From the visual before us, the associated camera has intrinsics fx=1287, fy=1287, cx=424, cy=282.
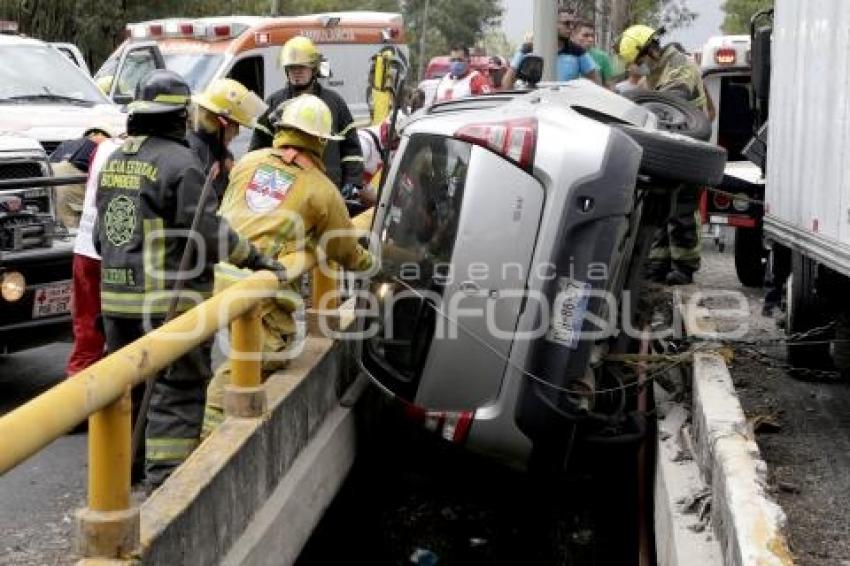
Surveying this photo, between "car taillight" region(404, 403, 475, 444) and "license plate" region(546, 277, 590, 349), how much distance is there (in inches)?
20.8

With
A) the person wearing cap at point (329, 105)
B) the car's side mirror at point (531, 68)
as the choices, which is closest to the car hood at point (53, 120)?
the person wearing cap at point (329, 105)

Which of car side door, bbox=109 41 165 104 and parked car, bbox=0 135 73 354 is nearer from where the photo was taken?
parked car, bbox=0 135 73 354

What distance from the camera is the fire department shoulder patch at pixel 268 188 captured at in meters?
5.80

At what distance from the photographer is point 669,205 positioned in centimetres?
642

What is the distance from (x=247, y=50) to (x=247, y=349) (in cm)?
1124

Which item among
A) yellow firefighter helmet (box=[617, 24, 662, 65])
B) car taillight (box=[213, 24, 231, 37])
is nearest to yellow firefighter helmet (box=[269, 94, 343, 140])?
yellow firefighter helmet (box=[617, 24, 662, 65])

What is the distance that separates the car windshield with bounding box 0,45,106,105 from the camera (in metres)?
10.5

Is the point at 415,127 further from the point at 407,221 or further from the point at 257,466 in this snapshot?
the point at 257,466

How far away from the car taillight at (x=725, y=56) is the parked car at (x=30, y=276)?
8.23m

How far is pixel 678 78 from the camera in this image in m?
9.70

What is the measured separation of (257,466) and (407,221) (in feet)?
5.30

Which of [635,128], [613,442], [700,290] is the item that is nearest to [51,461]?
[613,442]

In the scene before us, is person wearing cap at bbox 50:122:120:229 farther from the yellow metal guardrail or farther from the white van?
the yellow metal guardrail

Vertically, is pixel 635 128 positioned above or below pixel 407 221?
above
